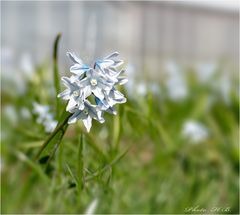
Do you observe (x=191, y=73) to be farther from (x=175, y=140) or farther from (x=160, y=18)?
(x=160, y=18)

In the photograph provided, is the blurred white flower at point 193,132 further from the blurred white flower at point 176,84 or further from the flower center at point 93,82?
the flower center at point 93,82

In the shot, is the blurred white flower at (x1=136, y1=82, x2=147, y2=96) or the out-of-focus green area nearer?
the out-of-focus green area

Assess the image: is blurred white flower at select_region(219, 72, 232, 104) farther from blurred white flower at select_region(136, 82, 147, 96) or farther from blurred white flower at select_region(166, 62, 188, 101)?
blurred white flower at select_region(136, 82, 147, 96)

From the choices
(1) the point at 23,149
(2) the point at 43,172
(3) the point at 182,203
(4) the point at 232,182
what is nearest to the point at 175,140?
(4) the point at 232,182

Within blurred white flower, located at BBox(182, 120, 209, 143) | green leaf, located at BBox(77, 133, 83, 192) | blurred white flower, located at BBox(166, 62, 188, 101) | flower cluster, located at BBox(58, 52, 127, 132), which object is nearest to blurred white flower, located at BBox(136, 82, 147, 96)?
blurred white flower, located at BBox(182, 120, 209, 143)

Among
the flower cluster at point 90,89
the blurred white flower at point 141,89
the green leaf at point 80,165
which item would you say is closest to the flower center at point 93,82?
the flower cluster at point 90,89

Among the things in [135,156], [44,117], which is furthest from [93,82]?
[135,156]
